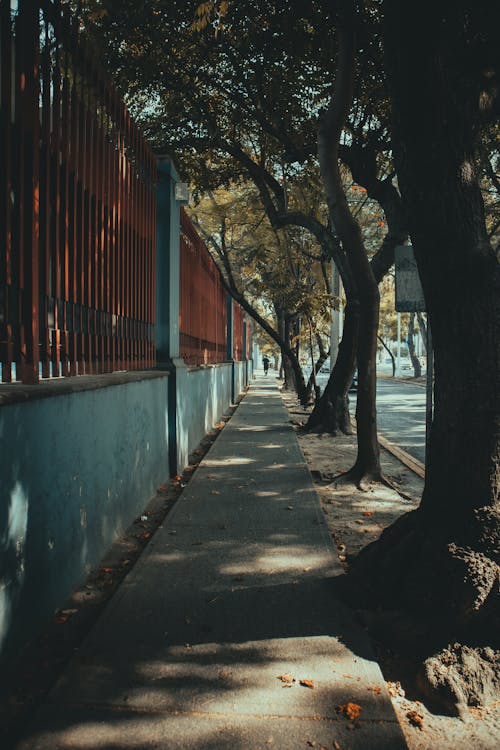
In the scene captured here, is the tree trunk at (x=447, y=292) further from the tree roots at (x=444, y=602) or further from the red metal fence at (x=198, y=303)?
the red metal fence at (x=198, y=303)

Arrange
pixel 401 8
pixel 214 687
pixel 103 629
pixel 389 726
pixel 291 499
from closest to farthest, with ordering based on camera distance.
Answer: pixel 389 726, pixel 214 687, pixel 103 629, pixel 401 8, pixel 291 499

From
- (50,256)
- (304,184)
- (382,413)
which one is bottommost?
(382,413)

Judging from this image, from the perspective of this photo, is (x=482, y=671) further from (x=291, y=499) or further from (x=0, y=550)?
(x=291, y=499)

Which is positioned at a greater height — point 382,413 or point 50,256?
point 50,256

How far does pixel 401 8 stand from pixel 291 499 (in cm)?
436

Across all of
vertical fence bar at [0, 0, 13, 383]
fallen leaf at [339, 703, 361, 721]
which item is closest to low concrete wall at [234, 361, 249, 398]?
vertical fence bar at [0, 0, 13, 383]

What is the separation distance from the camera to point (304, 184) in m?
14.2

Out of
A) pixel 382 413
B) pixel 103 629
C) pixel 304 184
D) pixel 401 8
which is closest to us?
pixel 103 629

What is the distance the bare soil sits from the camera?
2.59 m

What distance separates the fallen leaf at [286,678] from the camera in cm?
279

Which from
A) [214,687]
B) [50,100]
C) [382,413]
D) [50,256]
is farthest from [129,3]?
[382,413]

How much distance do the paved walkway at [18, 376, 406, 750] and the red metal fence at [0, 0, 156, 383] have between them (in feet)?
4.82

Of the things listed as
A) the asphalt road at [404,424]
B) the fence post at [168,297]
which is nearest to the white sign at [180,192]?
the fence post at [168,297]

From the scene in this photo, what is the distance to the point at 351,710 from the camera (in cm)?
258
